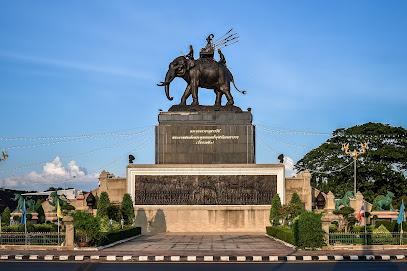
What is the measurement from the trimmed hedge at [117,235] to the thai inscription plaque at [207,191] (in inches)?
150

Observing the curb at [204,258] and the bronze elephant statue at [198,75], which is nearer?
the curb at [204,258]

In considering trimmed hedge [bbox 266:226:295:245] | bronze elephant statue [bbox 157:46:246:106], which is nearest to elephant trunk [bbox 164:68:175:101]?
bronze elephant statue [bbox 157:46:246:106]

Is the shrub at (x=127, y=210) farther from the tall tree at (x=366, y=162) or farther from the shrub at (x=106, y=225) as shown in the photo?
the tall tree at (x=366, y=162)

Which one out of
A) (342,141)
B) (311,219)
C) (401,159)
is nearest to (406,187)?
(401,159)

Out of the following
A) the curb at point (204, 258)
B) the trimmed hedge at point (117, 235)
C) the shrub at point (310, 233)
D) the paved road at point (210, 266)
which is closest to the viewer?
the paved road at point (210, 266)

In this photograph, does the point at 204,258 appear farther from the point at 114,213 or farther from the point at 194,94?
the point at 194,94

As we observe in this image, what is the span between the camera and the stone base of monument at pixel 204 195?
1538 inches

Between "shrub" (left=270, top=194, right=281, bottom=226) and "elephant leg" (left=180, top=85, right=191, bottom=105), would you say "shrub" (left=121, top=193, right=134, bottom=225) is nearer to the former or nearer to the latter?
"shrub" (left=270, top=194, right=281, bottom=226)

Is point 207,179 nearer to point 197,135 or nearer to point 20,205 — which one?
point 197,135

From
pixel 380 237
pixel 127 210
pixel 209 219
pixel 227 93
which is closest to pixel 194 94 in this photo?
pixel 227 93

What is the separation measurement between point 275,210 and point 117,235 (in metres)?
11.8

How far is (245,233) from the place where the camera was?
125 ft

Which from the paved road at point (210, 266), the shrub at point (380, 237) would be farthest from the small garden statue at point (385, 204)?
the paved road at point (210, 266)

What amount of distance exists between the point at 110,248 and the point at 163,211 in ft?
44.0
